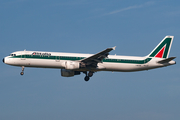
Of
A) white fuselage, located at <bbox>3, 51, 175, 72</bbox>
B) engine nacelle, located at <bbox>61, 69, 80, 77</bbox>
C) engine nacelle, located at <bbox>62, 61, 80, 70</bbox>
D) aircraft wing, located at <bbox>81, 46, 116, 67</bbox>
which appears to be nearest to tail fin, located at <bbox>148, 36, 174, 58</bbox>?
white fuselage, located at <bbox>3, 51, 175, 72</bbox>

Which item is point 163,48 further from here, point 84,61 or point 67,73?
point 67,73

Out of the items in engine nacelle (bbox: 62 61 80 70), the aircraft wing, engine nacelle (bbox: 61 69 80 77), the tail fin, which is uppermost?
the tail fin

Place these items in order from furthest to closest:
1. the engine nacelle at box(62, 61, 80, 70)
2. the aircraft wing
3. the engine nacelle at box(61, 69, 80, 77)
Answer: the engine nacelle at box(61, 69, 80, 77) → the engine nacelle at box(62, 61, 80, 70) → the aircraft wing

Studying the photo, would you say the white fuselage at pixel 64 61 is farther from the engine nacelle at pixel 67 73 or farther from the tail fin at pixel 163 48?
the engine nacelle at pixel 67 73

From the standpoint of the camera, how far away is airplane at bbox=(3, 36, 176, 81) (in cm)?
5959

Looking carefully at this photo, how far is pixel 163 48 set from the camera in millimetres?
66375

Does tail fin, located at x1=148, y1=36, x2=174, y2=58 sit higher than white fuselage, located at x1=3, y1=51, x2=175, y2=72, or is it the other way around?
tail fin, located at x1=148, y1=36, x2=174, y2=58

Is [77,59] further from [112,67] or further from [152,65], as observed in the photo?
[152,65]

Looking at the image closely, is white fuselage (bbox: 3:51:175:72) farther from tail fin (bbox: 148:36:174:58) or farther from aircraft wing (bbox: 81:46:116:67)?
tail fin (bbox: 148:36:174:58)

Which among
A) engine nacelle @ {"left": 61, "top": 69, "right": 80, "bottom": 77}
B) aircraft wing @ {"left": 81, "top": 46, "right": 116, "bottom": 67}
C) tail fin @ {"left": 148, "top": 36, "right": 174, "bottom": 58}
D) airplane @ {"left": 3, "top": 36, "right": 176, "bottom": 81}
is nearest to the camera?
aircraft wing @ {"left": 81, "top": 46, "right": 116, "bottom": 67}

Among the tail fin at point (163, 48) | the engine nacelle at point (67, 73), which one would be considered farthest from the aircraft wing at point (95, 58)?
the tail fin at point (163, 48)

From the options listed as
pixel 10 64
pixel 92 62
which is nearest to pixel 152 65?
pixel 92 62

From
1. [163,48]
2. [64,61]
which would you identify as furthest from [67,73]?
[163,48]

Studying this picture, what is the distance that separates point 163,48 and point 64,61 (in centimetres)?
2037
